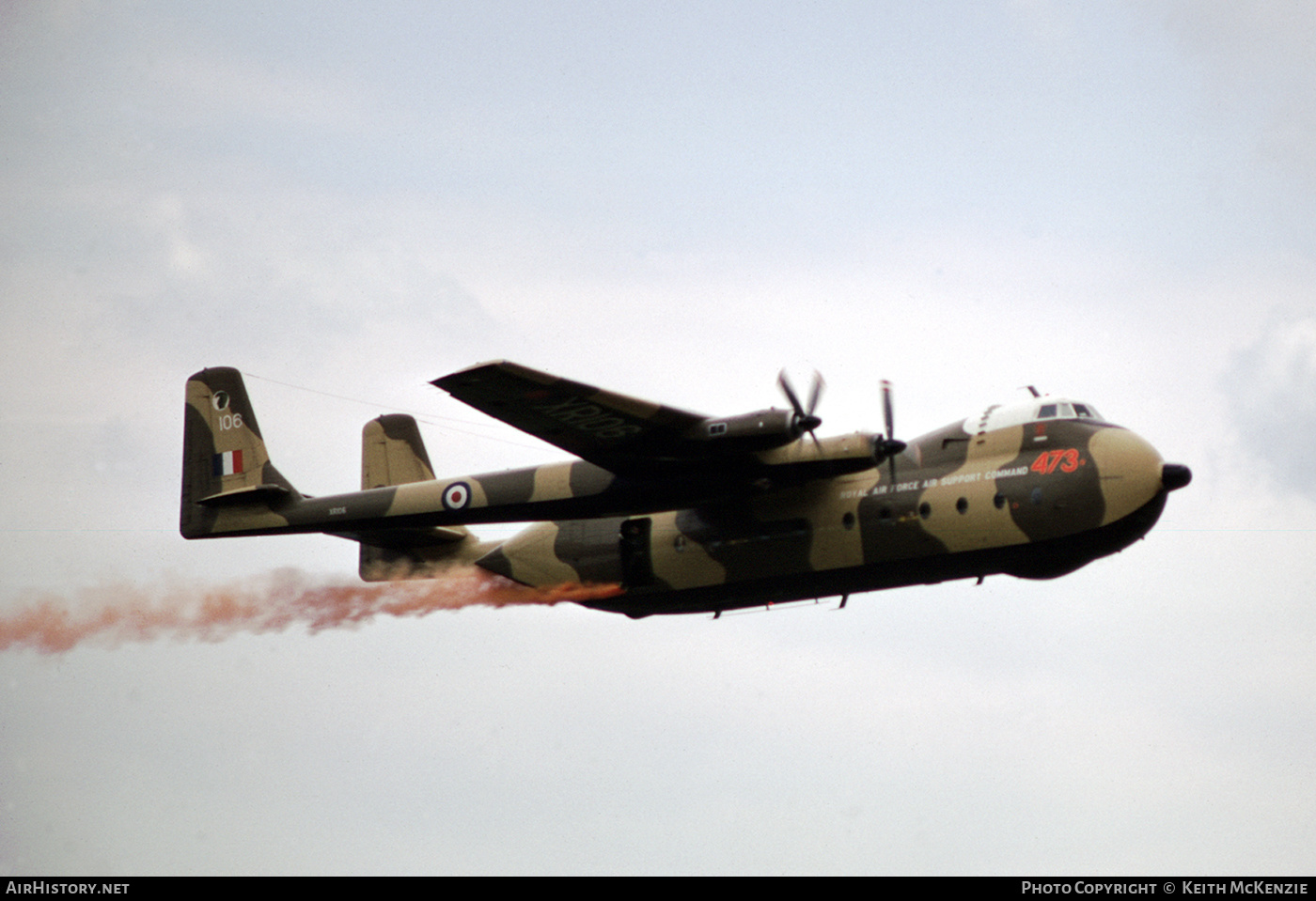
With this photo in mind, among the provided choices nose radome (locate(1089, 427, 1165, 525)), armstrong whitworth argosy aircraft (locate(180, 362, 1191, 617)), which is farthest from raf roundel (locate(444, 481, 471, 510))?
nose radome (locate(1089, 427, 1165, 525))

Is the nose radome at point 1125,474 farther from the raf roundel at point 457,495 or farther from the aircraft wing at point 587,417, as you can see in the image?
the raf roundel at point 457,495

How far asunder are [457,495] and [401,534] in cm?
560

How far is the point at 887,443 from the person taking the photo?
95.2 ft

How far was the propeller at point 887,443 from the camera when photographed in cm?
2897

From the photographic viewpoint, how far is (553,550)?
3328 cm

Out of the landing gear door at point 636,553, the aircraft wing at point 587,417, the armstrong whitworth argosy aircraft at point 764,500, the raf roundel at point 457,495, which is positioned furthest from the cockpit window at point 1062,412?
the raf roundel at point 457,495

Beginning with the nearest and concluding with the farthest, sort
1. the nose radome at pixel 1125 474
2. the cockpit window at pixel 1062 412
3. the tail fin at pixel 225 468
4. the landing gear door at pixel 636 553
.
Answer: the nose radome at pixel 1125 474 < the cockpit window at pixel 1062 412 < the landing gear door at pixel 636 553 < the tail fin at pixel 225 468

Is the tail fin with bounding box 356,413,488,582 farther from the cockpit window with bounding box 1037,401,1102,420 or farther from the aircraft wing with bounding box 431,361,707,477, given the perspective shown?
the cockpit window with bounding box 1037,401,1102,420

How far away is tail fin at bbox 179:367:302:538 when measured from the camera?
113 feet

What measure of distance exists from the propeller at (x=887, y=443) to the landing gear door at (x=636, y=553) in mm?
5418

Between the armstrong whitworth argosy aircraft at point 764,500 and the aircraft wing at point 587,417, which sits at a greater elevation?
the aircraft wing at point 587,417

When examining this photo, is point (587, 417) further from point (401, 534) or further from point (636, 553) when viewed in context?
point (401, 534)
